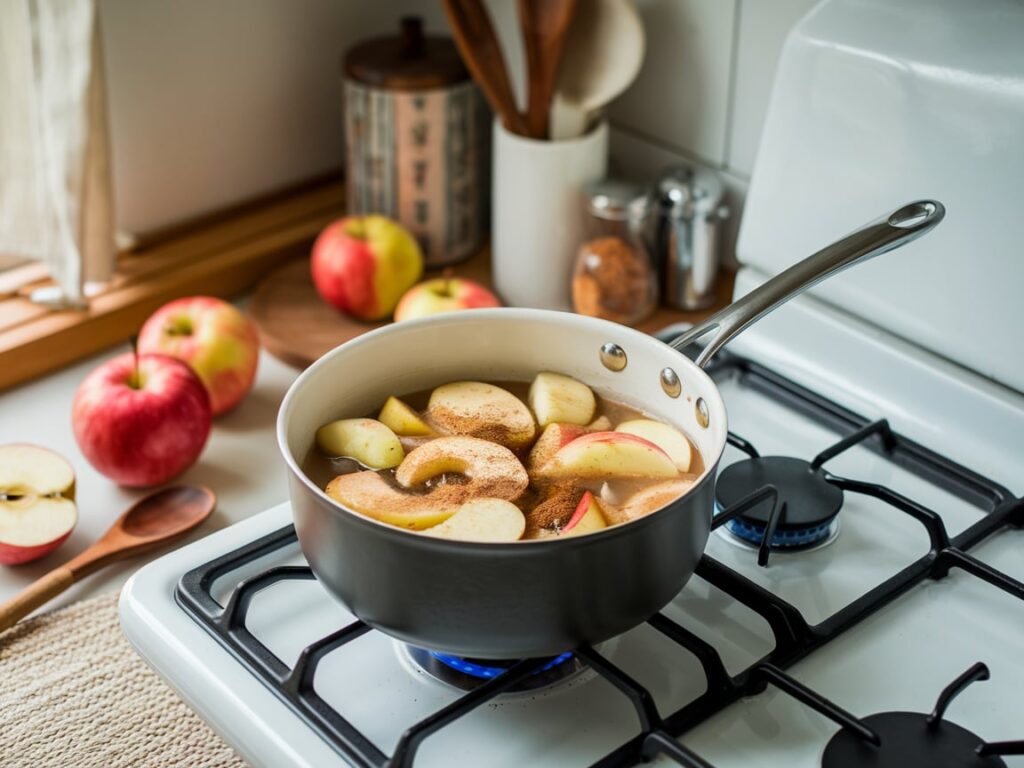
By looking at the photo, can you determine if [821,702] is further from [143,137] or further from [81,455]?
[143,137]

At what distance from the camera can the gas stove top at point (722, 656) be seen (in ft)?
1.91

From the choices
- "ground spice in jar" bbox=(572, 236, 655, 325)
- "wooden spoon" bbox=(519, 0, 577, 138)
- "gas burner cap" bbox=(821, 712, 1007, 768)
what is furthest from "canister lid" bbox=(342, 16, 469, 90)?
"gas burner cap" bbox=(821, 712, 1007, 768)

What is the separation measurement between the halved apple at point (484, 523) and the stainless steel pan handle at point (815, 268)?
0.45 ft

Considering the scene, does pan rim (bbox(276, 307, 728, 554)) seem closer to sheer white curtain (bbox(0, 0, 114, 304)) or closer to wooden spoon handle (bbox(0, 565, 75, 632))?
wooden spoon handle (bbox(0, 565, 75, 632))

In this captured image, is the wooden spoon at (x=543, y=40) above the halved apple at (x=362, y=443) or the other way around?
above

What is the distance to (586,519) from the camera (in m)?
0.61

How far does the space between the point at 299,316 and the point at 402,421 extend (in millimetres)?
464

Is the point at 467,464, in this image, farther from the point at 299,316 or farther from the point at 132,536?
the point at 299,316

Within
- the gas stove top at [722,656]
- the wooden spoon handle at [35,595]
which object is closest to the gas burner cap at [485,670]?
the gas stove top at [722,656]

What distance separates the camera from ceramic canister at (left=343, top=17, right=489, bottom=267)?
1147 mm

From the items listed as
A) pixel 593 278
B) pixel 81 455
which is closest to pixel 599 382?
pixel 593 278

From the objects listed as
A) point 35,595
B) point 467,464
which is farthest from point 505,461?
point 35,595

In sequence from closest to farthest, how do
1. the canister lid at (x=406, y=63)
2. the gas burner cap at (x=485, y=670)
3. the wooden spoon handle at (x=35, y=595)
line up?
the gas burner cap at (x=485, y=670) < the wooden spoon handle at (x=35, y=595) < the canister lid at (x=406, y=63)

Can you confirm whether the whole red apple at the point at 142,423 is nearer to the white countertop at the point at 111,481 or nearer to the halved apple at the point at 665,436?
the white countertop at the point at 111,481
